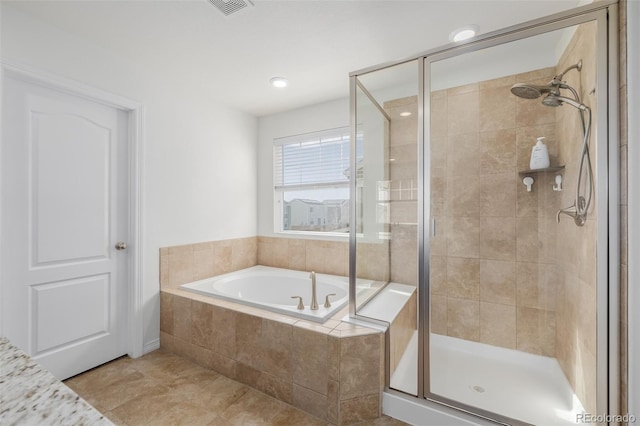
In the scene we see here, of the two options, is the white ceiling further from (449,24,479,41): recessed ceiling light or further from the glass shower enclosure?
the glass shower enclosure

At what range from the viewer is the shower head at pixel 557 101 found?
5.05 ft

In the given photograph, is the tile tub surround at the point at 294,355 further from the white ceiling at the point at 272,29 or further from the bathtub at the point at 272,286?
the white ceiling at the point at 272,29

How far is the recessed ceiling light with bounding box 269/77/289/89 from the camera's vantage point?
2555 mm

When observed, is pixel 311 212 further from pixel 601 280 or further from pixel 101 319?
pixel 601 280

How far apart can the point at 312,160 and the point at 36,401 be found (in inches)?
116

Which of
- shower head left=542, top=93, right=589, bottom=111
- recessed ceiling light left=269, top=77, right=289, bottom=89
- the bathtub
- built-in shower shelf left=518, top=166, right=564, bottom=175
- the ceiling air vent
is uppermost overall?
the ceiling air vent

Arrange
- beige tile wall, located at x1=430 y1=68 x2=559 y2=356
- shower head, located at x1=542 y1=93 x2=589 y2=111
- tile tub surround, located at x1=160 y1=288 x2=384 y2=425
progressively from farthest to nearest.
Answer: beige tile wall, located at x1=430 y1=68 x2=559 y2=356
tile tub surround, located at x1=160 y1=288 x2=384 y2=425
shower head, located at x1=542 y1=93 x2=589 y2=111

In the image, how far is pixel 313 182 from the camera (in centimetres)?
323

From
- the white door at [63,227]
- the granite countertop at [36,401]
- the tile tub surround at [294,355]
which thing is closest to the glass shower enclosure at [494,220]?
the tile tub surround at [294,355]

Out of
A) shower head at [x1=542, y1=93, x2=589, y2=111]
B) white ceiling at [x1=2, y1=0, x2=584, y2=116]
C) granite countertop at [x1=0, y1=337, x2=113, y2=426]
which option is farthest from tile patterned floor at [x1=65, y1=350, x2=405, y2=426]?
white ceiling at [x1=2, y1=0, x2=584, y2=116]

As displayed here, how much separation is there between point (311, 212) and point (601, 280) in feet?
7.93

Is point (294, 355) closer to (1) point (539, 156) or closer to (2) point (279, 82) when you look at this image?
(1) point (539, 156)

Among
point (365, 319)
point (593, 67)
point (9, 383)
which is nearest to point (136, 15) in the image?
point (9, 383)

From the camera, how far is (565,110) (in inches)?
65.0
